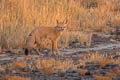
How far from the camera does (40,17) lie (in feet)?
38.9

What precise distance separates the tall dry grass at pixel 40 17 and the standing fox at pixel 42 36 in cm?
86

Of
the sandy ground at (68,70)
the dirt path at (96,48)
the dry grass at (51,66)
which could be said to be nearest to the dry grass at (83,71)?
the sandy ground at (68,70)

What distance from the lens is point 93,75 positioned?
7.09m

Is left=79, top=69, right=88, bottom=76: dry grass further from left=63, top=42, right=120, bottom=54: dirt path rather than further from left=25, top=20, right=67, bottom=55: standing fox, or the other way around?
left=63, top=42, right=120, bottom=54: dirt path

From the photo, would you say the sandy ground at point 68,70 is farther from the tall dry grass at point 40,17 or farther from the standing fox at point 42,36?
the tall dry grass at point 40,17

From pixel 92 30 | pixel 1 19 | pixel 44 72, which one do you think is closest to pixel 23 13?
pixel 1 19

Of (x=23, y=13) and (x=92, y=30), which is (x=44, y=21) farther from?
(x=92, y=30)

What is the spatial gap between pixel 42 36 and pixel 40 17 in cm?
202

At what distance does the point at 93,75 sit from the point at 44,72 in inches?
37.9

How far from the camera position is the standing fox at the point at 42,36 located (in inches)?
373

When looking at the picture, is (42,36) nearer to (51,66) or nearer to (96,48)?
(96,48)

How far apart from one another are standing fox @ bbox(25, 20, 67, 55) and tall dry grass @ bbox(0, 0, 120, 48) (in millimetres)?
864

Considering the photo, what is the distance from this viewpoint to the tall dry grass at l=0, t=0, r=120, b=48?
10.6 m

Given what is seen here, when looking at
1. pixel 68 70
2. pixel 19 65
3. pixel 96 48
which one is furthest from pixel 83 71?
pixel 96 48
